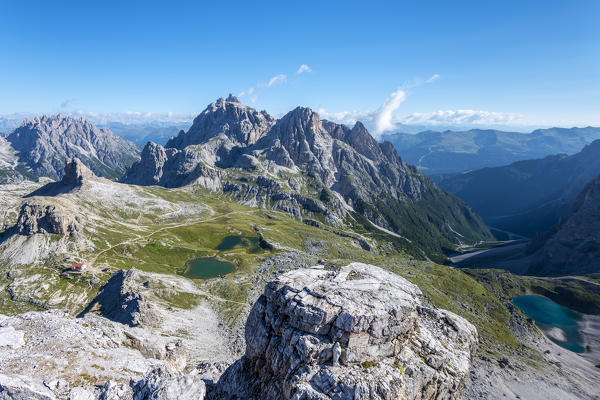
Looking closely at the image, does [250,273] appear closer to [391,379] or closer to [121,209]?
[391,379]

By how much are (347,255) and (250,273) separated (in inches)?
3197

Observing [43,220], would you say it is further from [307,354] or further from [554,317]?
[554,317]

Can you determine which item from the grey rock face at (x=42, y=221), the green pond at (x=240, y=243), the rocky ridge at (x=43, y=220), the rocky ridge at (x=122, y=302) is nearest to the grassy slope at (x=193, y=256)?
the green pond at (x=240, y=243)

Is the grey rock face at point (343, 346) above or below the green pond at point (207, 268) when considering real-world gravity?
above

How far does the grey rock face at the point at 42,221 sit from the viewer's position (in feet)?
424

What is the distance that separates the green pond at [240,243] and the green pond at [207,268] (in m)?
23.6

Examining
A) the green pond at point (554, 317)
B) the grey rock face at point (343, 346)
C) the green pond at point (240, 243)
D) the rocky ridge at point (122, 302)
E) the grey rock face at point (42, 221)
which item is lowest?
the green pond at point (554, 317)

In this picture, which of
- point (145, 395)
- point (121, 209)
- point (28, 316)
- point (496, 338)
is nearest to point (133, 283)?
point (28, 316)

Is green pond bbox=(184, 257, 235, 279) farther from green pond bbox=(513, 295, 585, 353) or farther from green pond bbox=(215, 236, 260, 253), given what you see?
green pond bbox=(513, 295, 585, 353)

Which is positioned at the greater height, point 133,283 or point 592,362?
point 133,283

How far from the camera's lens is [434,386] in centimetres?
2839

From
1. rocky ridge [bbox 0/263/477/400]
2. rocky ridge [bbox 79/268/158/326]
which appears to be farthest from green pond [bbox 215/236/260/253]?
rocky ridge [bbox 0/263/477/400]

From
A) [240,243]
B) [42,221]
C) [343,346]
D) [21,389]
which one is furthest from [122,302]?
[240,243]

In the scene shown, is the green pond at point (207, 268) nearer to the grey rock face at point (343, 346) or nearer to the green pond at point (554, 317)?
the grey rock face at point (343, 346)
